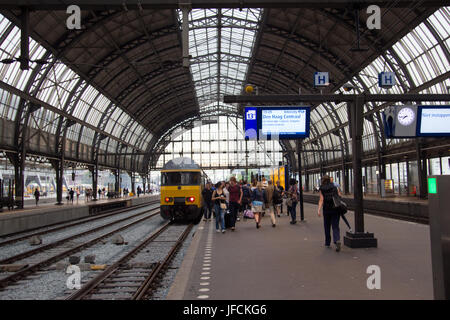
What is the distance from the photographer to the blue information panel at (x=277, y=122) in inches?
567

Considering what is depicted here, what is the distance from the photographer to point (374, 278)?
6.08 meters

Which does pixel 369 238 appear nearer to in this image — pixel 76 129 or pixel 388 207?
pixel 388 207

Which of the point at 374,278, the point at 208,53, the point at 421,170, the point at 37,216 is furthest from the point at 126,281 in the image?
the point at 208,53

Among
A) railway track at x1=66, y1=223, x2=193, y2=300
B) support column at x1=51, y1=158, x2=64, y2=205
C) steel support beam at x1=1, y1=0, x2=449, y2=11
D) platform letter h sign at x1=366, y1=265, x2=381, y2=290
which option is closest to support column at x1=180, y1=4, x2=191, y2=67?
steel support beam at x1=1, y1=0, x2=449, y2=11

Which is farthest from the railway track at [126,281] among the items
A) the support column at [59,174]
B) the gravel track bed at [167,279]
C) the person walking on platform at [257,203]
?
the support column at [59,174]

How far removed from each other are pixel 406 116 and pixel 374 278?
8752 millimetres

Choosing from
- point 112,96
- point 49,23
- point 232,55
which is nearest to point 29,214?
point 49,23

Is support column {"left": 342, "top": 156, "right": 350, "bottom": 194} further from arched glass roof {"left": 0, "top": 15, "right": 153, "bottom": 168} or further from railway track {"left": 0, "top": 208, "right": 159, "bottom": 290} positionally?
railway track {"left": 0, "top": 208, "right": 159, "bottom": 290}

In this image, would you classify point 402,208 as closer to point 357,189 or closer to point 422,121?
point 422,121

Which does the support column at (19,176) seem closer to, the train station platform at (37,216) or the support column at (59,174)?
the train station platform at (37,216)

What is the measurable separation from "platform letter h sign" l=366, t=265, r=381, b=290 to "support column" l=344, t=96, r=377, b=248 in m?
2.22

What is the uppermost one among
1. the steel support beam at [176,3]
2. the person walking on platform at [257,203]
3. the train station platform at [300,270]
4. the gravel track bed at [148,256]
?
the steel support beam at [176,3]

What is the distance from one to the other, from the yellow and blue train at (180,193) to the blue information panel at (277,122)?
598 centimetres
